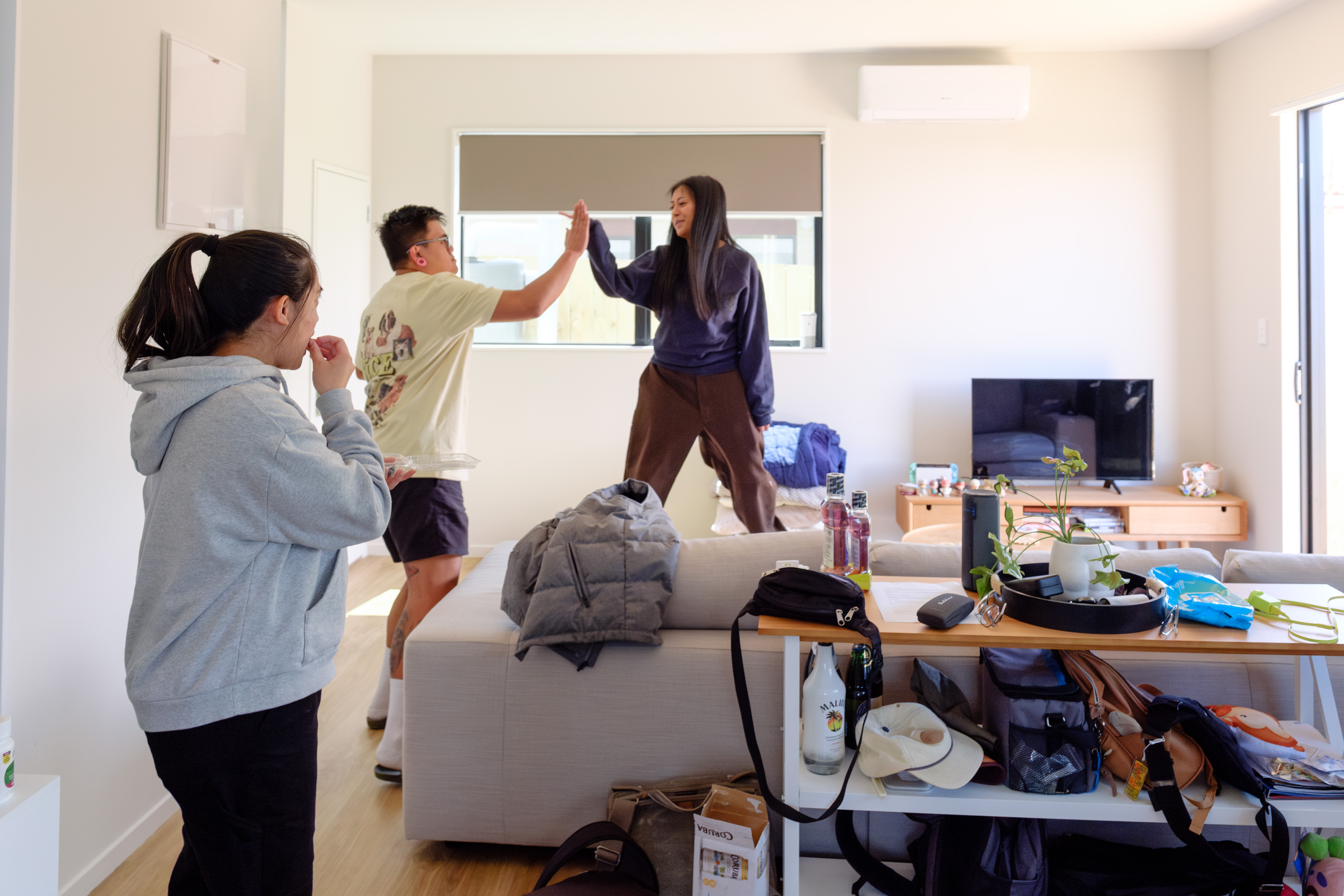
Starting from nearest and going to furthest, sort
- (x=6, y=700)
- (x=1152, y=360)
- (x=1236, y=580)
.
Answer: (x=6, y=700) < (x=1236, y=580) < (x=1152, y=360)

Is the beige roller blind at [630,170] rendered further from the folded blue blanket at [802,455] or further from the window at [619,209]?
the folded blue blanket at [802,455]

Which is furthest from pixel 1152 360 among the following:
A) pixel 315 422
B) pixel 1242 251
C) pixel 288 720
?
pixel 288 720

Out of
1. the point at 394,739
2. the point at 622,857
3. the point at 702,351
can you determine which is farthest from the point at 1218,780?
the point at 702,351

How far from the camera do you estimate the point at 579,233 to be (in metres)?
2.44

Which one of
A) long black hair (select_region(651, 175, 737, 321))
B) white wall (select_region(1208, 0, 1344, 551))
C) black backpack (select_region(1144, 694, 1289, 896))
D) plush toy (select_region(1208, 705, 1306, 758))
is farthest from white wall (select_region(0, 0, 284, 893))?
white wall (select_region(1208, 0, 1344, 551))

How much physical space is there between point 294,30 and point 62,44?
2.56m

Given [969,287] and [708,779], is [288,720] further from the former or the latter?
[969,287]


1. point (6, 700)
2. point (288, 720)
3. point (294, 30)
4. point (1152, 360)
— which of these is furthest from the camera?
point (1152, 360)

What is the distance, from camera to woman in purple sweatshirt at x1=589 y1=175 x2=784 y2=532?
2914 mm

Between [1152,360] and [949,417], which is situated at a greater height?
[1152,360]

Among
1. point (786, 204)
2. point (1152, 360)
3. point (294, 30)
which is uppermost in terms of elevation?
point (294, 30)

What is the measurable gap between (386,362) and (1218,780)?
6.45ft

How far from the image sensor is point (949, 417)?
4742mm

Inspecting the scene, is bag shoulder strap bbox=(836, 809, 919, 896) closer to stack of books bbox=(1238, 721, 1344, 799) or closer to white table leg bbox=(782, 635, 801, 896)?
white table leg bbox=(782, 635, 801, 896)
